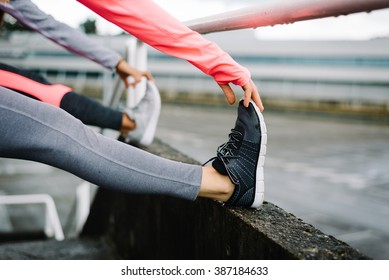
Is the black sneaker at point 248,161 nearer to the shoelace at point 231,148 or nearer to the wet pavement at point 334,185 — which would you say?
the shoelace at point 231,148

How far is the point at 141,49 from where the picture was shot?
2.12 meters

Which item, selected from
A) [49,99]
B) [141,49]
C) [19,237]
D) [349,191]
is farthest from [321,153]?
[49,99]

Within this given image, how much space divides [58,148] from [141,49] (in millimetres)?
1328

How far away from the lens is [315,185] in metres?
4.83

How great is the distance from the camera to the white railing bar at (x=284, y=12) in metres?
0.76

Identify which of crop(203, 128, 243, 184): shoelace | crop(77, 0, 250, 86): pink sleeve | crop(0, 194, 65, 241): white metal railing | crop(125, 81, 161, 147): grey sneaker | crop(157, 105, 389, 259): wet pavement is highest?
crop(77, 0, 250, 86): pink sleeve

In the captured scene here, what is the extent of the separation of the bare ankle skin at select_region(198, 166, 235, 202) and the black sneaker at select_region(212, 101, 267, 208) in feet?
0.04

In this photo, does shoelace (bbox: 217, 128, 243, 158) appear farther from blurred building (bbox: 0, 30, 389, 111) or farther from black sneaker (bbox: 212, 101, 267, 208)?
blurred building (bbox: 0, 30, 389, 111)

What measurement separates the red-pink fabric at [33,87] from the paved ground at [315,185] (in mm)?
1797

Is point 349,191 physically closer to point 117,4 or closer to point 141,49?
point 141,49

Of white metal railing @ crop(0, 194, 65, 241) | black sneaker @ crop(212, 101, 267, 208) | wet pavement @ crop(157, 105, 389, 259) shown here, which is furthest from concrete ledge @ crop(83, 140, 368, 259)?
wet pavement @ crop(157, 105, 389, 259)

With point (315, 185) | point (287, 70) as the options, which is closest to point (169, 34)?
point (315, 185)

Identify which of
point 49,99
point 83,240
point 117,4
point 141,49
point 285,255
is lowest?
point 83,240

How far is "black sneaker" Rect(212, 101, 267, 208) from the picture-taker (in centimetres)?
101
